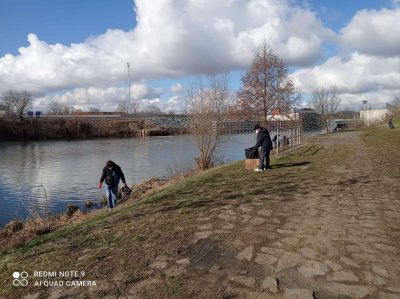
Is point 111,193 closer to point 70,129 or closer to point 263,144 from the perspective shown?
point 263,144

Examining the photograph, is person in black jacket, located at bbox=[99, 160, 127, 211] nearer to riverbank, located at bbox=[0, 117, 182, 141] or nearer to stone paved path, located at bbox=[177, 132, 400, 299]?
stone paved path, located at bbox=[177, 132, 400, 299]

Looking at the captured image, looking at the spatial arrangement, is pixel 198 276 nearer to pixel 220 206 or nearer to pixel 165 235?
pixel 165 235

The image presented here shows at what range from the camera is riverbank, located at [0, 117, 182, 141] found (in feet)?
245

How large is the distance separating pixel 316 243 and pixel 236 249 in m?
1.17

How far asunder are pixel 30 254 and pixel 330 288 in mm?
4500

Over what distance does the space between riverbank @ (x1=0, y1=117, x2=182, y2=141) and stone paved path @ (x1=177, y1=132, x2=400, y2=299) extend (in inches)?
2656

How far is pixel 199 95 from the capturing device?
21953 millimetres

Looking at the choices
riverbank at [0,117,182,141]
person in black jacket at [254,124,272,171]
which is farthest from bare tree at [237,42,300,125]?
riverbank at [0,117,182,141]

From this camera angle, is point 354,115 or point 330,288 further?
point 354,115

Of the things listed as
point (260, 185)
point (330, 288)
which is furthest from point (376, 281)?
point (260, 185)

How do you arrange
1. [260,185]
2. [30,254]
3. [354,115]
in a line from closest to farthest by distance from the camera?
[30,254]
[260,185]
[354,115]

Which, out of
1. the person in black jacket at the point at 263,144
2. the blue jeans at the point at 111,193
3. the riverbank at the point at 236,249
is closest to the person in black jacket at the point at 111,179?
the blue jeans at the point at 111,193

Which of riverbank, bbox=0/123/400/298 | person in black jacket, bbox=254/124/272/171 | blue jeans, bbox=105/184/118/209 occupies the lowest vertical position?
blue jeans, bbox=105/184/118/209

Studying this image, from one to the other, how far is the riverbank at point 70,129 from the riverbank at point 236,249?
67.0m
